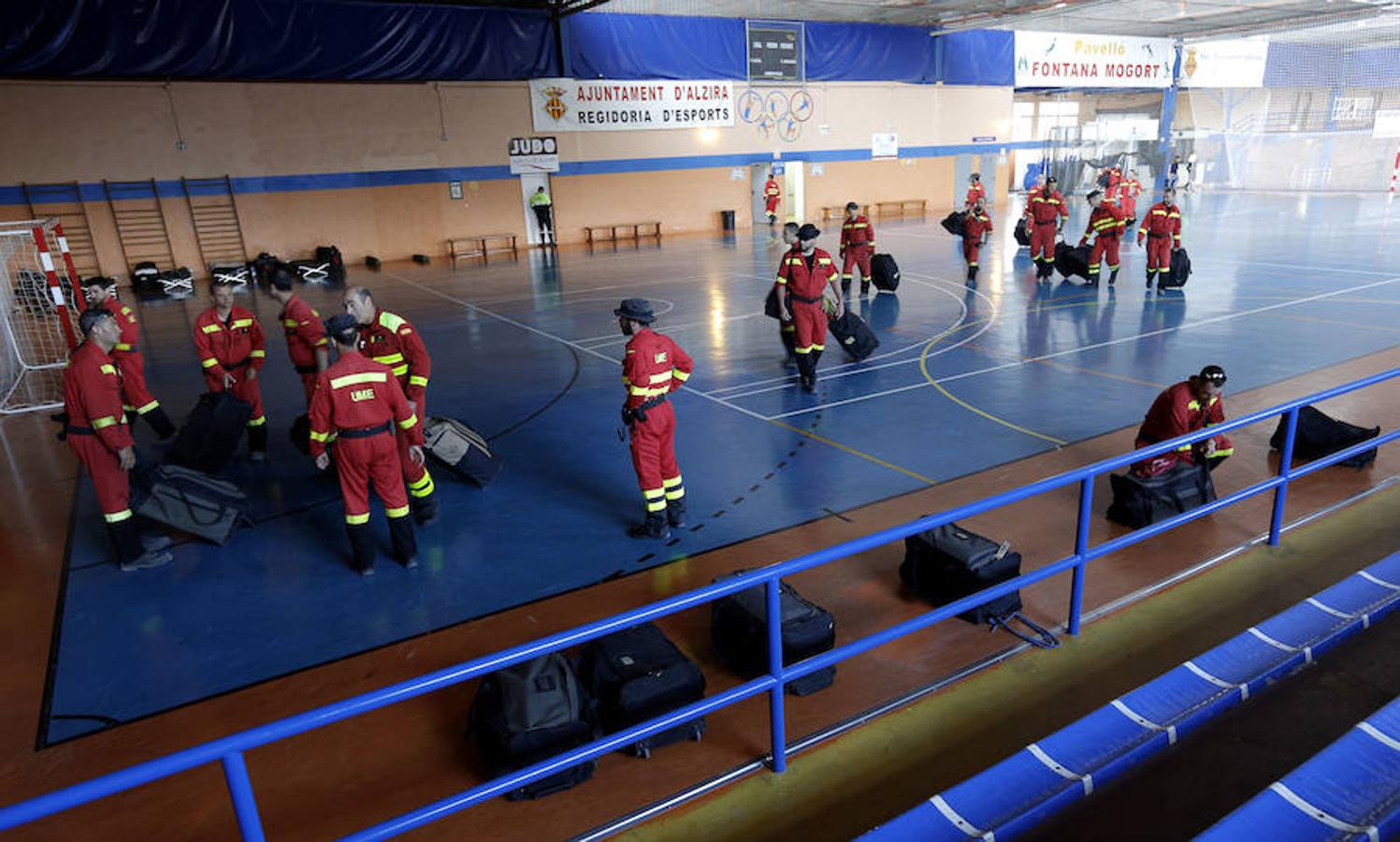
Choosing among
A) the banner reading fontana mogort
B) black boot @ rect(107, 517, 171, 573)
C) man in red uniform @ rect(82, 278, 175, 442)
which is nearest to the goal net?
man in red uniform @ rect(82, 278, 175, 442)

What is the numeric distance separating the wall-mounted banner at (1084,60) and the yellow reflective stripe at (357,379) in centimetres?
3799

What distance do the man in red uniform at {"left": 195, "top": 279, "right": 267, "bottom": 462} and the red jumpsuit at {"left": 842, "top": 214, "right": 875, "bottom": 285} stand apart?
1131cm

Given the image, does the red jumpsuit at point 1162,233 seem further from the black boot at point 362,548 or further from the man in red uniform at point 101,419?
the man in red uniform at point 101,419

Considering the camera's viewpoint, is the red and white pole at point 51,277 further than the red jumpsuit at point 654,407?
Yes

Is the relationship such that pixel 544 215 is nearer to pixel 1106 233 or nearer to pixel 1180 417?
pixel 1106 233

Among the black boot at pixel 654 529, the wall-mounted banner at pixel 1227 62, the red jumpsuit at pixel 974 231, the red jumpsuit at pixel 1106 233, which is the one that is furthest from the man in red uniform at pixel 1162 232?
the wall-mounted banner at pixel 1227 62

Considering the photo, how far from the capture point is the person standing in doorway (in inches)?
1176

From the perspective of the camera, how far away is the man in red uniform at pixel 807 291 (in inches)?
407

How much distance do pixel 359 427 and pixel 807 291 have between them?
6058mm

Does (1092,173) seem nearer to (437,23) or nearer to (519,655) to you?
(437,23)

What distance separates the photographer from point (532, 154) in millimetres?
29328

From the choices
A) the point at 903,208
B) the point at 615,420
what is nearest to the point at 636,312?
the point at 615,420

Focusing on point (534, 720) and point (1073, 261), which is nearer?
point (534, 720)

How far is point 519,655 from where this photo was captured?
9.89 feet
